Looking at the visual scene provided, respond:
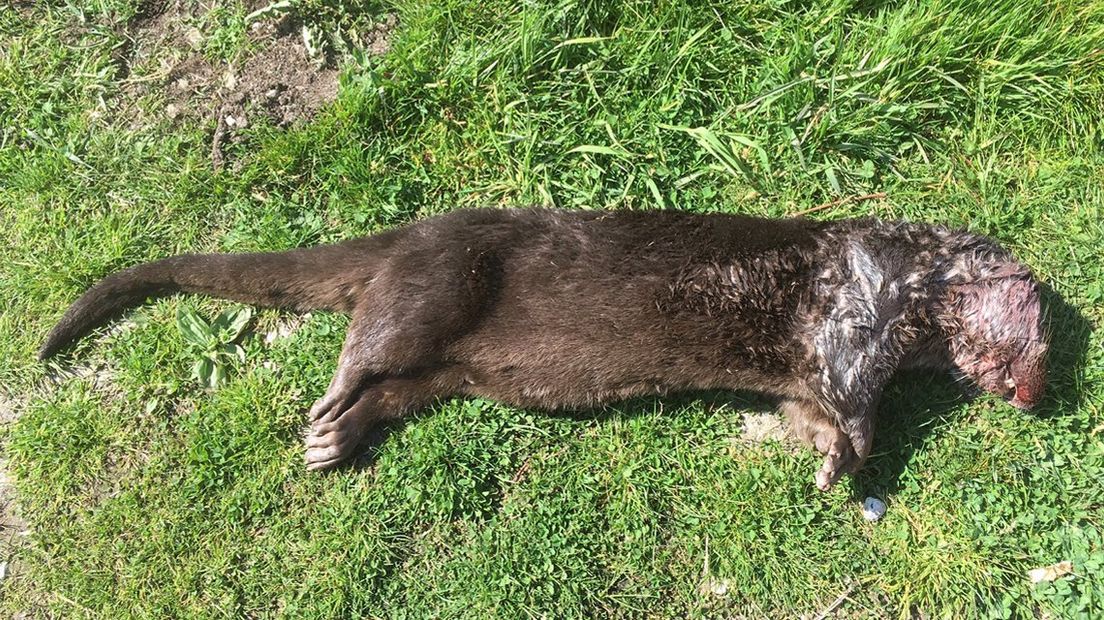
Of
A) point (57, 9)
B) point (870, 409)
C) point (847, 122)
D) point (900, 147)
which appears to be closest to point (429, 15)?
point (57, 9)

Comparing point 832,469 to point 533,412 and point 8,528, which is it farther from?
point 8,528

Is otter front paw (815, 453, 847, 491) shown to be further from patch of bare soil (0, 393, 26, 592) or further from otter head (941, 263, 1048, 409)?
patch of bare soil (0, 393, 26, 592)

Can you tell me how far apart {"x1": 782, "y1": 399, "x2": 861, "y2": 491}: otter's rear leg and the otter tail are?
1831 mm

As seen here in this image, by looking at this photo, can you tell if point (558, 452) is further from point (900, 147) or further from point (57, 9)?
point (57, 9)

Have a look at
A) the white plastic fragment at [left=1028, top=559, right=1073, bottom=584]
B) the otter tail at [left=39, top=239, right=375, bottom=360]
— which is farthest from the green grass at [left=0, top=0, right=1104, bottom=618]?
the otter tail at [left=39, top=239, right=375, bottom=360]

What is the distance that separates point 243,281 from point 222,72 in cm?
108

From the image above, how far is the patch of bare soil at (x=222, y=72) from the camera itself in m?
3.31

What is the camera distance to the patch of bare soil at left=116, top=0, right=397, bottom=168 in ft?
10.9

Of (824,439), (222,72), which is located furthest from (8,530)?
(824,439)

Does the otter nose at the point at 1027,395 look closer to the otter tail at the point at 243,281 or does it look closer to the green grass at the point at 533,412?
the green grass at the point at 533,412

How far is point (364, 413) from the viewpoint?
9.61 ft

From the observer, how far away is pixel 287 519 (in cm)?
304

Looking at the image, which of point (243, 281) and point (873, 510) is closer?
point (243, 281)

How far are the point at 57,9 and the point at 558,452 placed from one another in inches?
119
